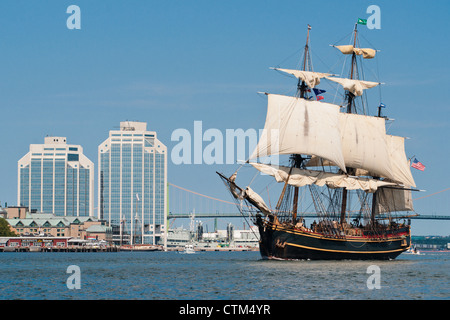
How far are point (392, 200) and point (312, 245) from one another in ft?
77.8

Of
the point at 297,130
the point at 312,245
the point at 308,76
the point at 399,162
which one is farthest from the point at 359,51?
the point at 312,245

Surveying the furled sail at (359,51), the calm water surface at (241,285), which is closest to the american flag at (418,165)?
the furled sail at (359,51)

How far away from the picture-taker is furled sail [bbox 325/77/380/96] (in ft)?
376

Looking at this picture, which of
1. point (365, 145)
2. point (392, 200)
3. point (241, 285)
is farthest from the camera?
point (392, 200)

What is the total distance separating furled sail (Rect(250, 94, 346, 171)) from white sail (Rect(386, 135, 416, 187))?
16.8 m

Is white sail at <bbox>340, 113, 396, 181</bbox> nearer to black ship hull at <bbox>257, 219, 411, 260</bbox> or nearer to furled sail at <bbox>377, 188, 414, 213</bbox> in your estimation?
furled sail at <bbox>377, 188, 414, 213</bbox>

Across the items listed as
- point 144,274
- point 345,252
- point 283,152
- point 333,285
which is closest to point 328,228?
point 345,252

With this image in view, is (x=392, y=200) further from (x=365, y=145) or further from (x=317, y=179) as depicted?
(x=317, y=179)

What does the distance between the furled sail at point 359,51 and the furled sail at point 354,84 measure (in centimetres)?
441

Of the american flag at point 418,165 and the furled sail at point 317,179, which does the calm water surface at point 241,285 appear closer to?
the furled sail at point 317,179

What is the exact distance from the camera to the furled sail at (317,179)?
106 metres

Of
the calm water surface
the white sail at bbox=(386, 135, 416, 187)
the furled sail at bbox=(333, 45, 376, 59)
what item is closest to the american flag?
the white sail at bbox=(386, 135, 416, 187)

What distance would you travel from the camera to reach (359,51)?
11831cm
